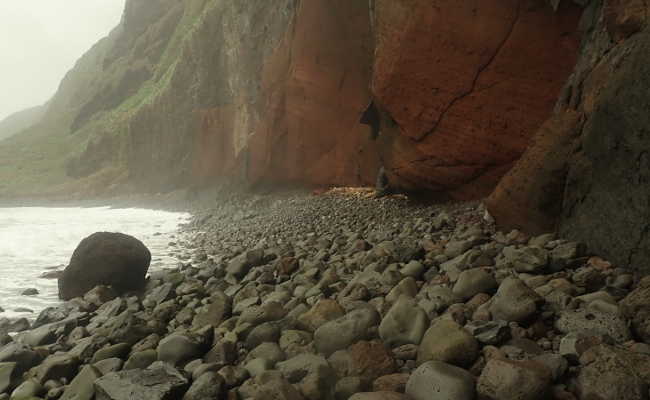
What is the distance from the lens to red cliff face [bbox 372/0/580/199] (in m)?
5.53

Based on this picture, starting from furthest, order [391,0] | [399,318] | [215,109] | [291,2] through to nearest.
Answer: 1. [215,109]
2. [291,2]
3. [391,0]
4. [399,318]

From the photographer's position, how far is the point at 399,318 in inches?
101

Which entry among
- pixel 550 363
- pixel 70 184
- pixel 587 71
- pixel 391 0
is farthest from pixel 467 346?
pixel 70 184

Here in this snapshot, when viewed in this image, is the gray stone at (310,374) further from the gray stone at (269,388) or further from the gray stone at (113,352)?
the gray stone at (113,352)

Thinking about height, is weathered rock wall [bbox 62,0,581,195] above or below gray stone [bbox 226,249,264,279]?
above

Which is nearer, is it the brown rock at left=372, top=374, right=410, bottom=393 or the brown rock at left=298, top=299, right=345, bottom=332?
the brown rock at left=372, top=374, right=410, bottom=393

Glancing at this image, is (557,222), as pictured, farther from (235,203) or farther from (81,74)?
(81,74)

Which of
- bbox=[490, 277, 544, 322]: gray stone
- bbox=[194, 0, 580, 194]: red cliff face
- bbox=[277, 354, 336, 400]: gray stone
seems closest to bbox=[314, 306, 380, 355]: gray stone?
bbox=[277, 354, 336, 400]: gray stone

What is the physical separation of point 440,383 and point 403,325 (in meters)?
0.67

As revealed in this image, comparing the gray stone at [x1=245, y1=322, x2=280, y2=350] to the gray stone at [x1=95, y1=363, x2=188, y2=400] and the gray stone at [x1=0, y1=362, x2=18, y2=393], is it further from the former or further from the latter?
the gray stone at [x1=0, y1=362, x2=18, y2=393]

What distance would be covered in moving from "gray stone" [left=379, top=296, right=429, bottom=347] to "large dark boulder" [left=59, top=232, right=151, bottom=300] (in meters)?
4.16

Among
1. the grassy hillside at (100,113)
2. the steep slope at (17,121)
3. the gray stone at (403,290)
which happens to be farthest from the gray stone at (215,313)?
the steep slope at (17,121)

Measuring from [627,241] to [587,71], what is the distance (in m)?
1.87

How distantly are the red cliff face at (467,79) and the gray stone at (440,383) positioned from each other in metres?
4.69
